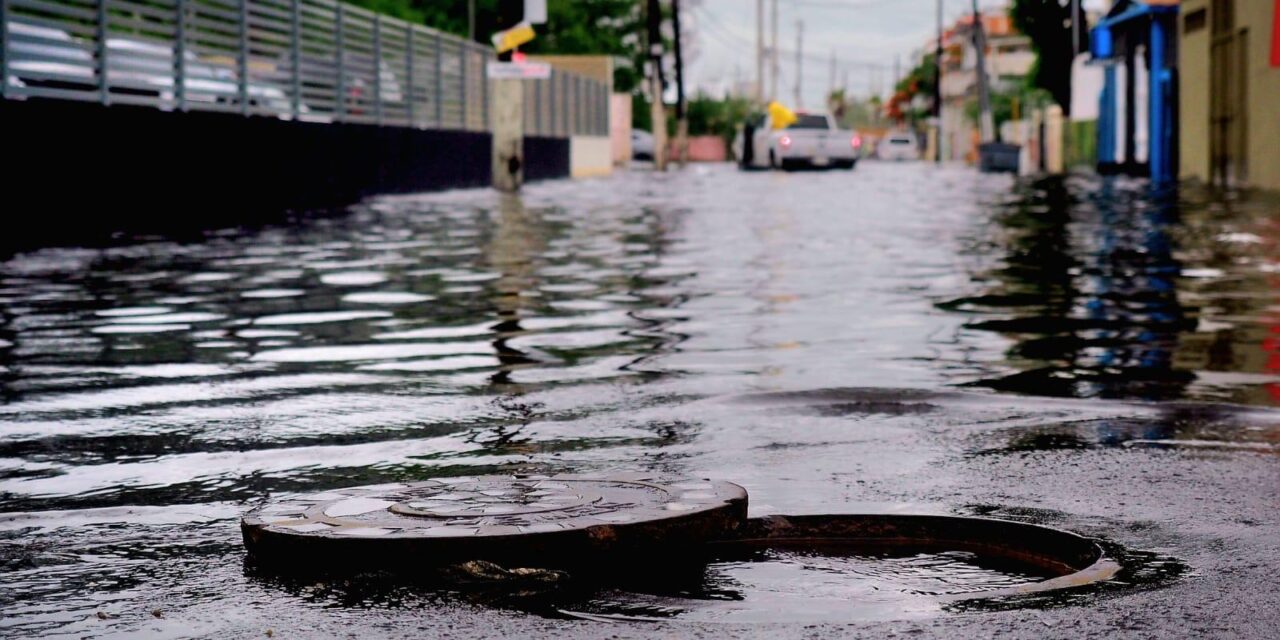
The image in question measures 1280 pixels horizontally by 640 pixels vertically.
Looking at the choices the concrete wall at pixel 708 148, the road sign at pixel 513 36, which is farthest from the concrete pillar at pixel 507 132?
the concrete wall at pixel 708 148

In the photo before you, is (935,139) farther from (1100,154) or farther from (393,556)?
(393,556)

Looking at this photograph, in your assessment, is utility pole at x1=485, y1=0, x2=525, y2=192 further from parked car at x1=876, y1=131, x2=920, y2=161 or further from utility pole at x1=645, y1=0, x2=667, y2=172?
parked car at x1=876, y1=131, x2=920, y2=161

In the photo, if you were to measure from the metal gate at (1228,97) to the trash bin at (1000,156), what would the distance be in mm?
23128

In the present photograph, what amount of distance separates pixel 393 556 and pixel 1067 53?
52.5m

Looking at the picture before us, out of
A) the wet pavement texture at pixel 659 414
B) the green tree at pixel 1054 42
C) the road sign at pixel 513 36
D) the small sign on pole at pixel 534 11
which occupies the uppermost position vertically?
the green tree at pixel 1054 42

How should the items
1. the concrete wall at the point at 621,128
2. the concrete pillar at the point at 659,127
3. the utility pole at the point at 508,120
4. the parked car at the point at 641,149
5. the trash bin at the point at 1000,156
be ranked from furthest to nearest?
1. the parked car at the point at 641,149
2. the concrete wall at the point at 621,128
3. the concrete pillar at the point at 659,127
4. the trash bin at the point at 1000,156
5. the utility pole at the point at 508,120

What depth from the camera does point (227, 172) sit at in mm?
22094

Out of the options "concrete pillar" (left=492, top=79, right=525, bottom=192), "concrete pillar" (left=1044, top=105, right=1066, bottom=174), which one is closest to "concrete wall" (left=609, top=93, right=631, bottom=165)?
"concrete pillar" (left=1044, top=105, right=1066, bottom=174)

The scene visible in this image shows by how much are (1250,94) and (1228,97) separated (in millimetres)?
2523

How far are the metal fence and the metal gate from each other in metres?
13.1

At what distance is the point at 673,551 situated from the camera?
13.1ft

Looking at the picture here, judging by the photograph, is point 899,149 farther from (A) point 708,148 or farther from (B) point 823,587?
(B) point 823,587

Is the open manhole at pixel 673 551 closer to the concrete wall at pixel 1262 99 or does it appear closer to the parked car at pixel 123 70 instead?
the parked car at pixel 123 70

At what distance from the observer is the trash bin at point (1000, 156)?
191 feet
